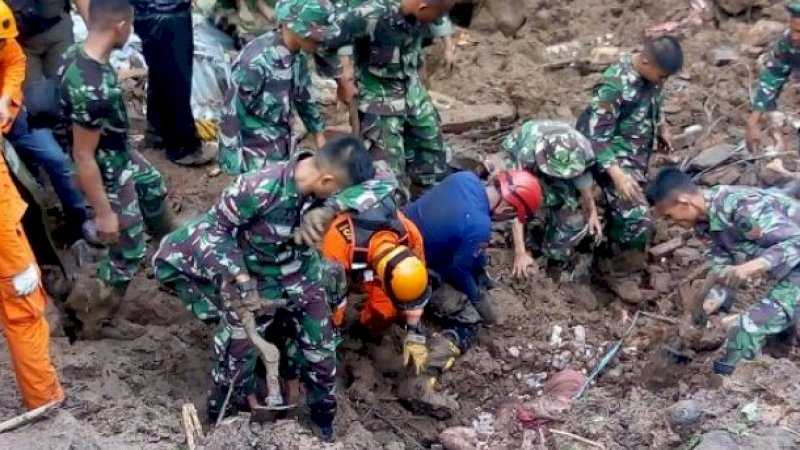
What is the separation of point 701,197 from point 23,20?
406 cm

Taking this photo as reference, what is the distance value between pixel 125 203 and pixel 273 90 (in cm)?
101

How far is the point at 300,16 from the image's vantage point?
19.8 feet

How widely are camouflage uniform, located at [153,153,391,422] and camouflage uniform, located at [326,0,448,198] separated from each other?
156cm

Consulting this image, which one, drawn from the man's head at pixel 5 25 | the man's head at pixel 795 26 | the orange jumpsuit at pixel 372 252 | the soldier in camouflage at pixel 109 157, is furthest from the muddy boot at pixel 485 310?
the man's head at pixel 5 25

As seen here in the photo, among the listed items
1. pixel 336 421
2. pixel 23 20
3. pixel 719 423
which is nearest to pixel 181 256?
pixel 336 421

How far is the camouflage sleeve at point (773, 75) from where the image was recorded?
7.71 metres

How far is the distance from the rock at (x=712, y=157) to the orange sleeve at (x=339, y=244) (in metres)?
3.31

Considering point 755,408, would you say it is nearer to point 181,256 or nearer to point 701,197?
point 701,197

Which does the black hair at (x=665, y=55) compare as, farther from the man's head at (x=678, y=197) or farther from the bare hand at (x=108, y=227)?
the bare hand at (x=108, y=227)

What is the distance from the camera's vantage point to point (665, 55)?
6926 millimetres

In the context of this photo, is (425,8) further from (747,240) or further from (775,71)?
(775,71)

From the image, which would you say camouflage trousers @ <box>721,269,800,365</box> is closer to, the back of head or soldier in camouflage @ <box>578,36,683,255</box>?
soldier in camouflage @ <box>578,36,683,255</box>

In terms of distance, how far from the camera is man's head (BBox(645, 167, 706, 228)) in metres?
6.30

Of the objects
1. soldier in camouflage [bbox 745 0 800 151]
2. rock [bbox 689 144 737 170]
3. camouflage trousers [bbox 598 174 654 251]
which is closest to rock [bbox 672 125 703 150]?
rock [bbox 689 144 737 170]
